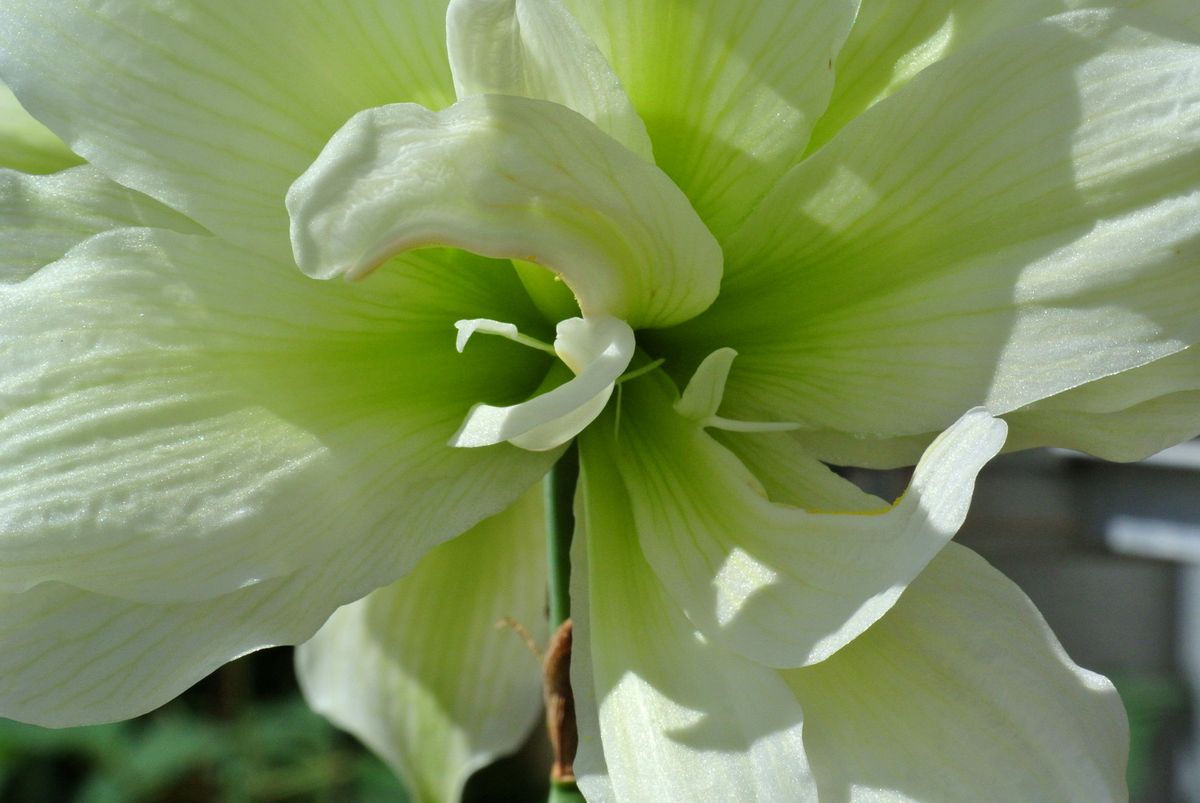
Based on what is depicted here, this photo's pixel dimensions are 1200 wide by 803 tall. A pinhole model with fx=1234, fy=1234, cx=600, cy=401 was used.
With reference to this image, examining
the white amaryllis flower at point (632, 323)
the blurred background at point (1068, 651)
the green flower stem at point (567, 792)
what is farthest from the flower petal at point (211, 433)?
the blurred background at point (1068, 651)

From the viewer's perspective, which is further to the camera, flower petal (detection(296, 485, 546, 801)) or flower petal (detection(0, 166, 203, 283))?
flower petal (detection(296, 485, 546, 801))

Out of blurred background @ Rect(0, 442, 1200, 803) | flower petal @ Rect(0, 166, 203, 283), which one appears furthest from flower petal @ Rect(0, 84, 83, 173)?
blurred background @ Rect(0, 442, 1200, 803)

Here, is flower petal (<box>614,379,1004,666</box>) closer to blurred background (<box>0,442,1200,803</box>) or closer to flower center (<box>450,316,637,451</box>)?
flower center (<box>450,316,637,451</box>)

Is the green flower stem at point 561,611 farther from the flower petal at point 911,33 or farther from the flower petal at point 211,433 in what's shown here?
the flower petal at point 911,33

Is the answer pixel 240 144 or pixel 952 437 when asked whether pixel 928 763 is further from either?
pixel 240 144

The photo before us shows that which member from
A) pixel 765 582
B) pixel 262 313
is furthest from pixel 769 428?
pixel 262 313

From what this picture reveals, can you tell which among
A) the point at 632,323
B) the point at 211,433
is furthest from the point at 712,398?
the point at 211,433
